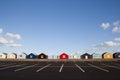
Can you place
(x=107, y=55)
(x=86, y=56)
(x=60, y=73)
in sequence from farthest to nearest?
(x=107, y=55)
(x=86, y=56)
(x=60, y=73)

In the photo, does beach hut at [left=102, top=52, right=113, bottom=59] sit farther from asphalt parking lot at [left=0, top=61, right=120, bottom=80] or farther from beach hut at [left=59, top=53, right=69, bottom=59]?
asphalt parking lot at [left=0, top=61, right=120, bottom=80]

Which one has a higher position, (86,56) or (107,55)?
(107,55)

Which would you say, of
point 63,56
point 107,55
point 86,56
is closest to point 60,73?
point 63,56

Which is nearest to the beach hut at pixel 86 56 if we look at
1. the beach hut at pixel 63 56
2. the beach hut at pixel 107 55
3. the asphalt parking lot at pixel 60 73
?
the beach hut at pixel 107 55

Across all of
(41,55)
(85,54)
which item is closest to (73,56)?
(85,54)

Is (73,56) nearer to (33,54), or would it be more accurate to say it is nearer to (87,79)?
(33,54)

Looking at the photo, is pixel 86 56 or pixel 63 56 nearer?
pixel 63 56

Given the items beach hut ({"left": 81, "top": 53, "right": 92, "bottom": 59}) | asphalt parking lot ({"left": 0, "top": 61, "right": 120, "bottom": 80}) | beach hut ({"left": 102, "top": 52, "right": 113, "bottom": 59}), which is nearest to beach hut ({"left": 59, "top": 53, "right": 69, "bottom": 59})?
beach hut ({"left": 81, "top": 53, "right": 92, "bottom": 59})

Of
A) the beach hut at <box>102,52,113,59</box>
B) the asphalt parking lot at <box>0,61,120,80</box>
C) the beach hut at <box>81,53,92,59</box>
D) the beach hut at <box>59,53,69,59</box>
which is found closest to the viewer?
the asphalt parking lot at <box>0,61,120,80</box>

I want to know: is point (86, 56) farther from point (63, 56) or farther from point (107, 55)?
point (63, 56)

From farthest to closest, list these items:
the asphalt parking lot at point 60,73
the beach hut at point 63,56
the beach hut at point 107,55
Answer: the beach hut at point 107,55 < the beach hut at point 63,56 < the asphalt parking lot at point 60,73

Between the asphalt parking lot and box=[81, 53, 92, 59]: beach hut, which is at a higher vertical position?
box=[81, 53, 92, 59]: beach hut

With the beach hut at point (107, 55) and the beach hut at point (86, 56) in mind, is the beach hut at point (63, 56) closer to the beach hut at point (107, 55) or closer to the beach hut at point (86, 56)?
the beach hut at point (86, 56)

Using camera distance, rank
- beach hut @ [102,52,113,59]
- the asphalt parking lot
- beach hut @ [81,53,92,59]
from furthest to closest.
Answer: beach hut @ [102,52,113,59]
beach hut @ [81,53,92,59]
the asphalt parking lot
